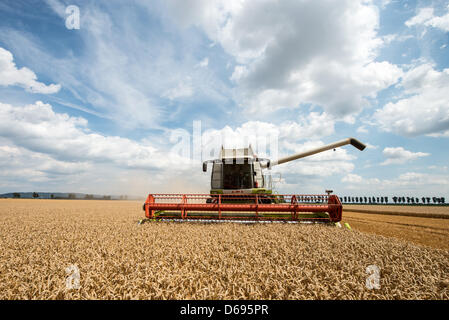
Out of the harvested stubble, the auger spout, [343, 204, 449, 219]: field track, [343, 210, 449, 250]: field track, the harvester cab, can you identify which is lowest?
[343, 204, 449, 219]: field track

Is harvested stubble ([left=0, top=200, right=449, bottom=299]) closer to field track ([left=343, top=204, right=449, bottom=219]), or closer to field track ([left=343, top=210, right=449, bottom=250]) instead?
field track ([left=343, top=210, right=449, bottom=250])

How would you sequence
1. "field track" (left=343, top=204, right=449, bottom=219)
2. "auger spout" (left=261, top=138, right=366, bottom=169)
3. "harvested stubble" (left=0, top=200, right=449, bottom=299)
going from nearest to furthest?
1. "harvested stubble" (left=0, top=200, right=449, bottom=299)
2. "auger spout" (left=261, top=138, right=366, bottom=169)
3. "field track" (left=343, top=204, right=449, bottom=219)

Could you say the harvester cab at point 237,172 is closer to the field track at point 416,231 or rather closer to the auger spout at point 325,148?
the auger spout at point 325,148

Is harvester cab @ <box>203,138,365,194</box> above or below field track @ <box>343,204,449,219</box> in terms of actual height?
above

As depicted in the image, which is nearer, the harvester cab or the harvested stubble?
the harvested stubble

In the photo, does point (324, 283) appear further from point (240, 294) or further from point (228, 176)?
point (228, 176)

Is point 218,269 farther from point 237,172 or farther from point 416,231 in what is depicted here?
point 416,231

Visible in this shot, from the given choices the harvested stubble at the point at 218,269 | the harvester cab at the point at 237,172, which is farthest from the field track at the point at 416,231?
the harvester cab at the point at 237,172

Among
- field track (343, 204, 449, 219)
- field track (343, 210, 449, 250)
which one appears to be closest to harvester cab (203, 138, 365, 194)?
field track (343, 210, 449, 250)

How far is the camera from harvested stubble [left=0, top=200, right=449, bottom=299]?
7.18 ft

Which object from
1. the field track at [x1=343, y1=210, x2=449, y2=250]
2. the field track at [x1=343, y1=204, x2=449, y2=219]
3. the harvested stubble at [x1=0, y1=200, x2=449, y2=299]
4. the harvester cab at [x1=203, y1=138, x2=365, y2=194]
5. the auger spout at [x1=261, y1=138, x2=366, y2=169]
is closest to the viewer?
the harvested stubble at [x1=0, y1=200, x2=449, y2=299]

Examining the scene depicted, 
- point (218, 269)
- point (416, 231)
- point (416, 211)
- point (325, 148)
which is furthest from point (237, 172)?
point (416, 211)

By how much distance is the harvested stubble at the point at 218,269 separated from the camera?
86.2 inches
